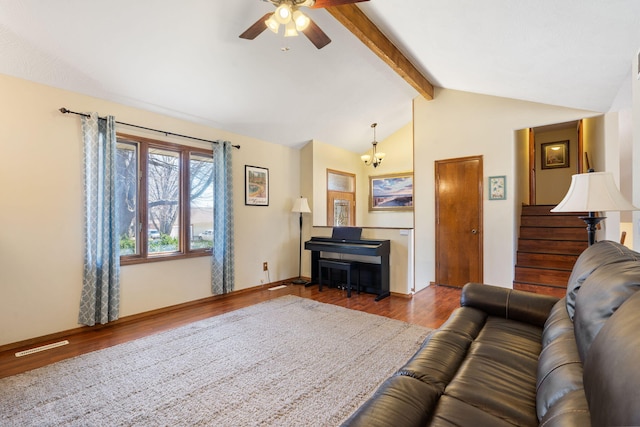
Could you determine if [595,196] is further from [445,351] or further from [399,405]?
[399,405]

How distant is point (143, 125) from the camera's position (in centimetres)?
353

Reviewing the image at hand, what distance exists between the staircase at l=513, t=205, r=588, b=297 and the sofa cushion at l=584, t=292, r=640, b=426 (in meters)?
4.01

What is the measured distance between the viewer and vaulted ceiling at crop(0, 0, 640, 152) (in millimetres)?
2211

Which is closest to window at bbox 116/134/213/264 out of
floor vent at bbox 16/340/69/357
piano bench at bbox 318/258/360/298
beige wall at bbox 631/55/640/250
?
floor vent at bbox 16/340/69/357

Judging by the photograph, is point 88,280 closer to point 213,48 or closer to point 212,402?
point 212,402

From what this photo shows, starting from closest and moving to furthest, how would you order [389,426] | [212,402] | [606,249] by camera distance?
1. [389,426]
2. [606,249]
3. [212,402]

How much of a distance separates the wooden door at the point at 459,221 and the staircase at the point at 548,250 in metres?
0.70

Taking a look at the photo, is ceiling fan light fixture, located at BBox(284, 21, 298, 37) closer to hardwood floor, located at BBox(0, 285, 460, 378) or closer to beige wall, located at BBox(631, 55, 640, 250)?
beige wall, located at BBox(631, 55, 640, 250)

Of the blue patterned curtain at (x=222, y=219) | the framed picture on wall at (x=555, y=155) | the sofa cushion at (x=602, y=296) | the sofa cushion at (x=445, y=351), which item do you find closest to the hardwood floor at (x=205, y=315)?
the blue patterned curtain at (x=222, y=219)

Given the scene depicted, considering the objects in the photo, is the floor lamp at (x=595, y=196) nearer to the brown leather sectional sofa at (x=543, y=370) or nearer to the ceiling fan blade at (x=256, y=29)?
the brown leather sectional sofa at (x=543, y=370)

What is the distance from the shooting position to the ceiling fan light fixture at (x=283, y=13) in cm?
200

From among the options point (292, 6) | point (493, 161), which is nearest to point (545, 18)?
point (292, 6)

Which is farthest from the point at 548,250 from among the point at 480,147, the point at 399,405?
the point at 399,405

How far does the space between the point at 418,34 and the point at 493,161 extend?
2.35 m
